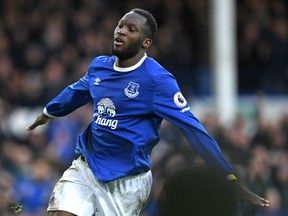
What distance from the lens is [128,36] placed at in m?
6.96

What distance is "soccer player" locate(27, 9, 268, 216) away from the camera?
6.86 m

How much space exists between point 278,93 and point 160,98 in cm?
1096

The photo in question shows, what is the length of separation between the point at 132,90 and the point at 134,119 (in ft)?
0.68

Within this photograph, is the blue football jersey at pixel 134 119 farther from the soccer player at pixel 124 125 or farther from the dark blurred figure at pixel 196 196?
the dark blurred figure at pixel 196 196

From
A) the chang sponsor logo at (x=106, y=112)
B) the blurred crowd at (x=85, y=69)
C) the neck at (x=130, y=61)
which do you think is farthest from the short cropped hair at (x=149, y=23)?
the blurred crowd at (x=85, y=69)

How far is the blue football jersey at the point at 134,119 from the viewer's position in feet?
22.4

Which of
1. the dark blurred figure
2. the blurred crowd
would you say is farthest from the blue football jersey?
the blurred crowd

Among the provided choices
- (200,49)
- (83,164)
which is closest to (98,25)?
(200,49)

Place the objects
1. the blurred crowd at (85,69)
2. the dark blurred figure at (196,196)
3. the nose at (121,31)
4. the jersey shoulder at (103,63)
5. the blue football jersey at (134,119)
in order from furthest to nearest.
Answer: the blurred crowd at (85,69) → the jersey shoulder at (103,63) → the nose at (121,31) → the blue football jersey at (134,119) → the dark blurred figure at (196,196)

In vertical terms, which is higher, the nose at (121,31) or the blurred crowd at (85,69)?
the nose at (121,31)

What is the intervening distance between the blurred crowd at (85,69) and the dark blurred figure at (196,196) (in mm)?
3947

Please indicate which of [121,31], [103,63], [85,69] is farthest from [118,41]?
[85,69]

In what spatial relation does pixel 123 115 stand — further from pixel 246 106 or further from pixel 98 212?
pixel 246 106

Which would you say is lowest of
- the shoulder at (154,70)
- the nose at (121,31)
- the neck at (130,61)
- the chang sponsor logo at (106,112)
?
the chang sponsor logo at (106,112)
